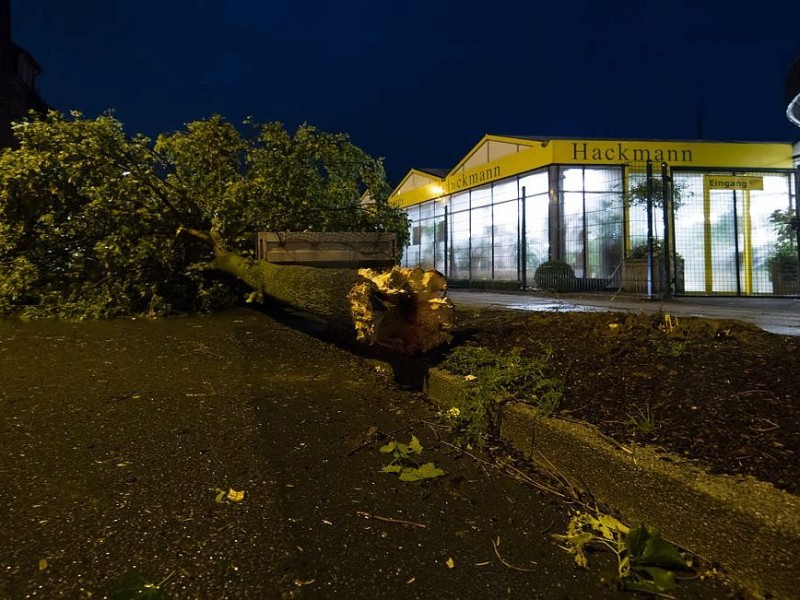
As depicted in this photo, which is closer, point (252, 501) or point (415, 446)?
point (252, 501)

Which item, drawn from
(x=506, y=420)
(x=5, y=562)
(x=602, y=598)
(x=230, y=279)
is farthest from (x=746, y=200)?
(x=5, y=562)

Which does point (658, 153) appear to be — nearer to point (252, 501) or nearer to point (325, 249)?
point (325, 249)

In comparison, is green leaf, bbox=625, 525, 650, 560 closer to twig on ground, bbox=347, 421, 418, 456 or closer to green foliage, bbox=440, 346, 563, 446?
green foliage, bbox=440, 346, 563, 446

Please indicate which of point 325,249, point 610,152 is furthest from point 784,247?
point 325,249

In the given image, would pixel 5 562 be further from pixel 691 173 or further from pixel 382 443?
pixel 691 173

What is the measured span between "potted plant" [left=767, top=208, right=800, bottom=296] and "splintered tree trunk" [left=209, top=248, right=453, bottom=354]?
1159cm

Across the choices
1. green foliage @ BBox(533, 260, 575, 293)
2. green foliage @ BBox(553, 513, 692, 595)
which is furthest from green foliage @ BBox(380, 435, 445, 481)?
green foliage @ BBox(533, 260, 575, 293)

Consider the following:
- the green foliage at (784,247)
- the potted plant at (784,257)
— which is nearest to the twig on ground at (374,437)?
the potted plant at (784,257)

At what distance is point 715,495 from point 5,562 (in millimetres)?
2526

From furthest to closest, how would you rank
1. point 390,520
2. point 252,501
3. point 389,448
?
point 389,448, point 252,501, point 390,520

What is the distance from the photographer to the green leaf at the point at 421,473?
2658mm

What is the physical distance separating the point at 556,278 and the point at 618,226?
359cm

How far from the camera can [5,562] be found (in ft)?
6.23

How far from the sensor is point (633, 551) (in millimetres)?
1940
